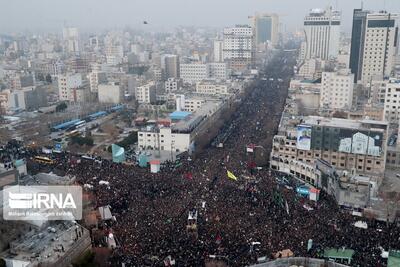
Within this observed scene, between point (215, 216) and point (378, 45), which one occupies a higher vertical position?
point (378, 45)

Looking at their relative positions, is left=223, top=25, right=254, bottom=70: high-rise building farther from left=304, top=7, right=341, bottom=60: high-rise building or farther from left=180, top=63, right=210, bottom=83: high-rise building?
left=180, top=63, right=210, bottom=83: high-rise building

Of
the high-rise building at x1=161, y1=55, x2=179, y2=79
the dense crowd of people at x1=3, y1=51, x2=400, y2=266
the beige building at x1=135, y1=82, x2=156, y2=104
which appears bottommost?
the dense crowd of people at x1=3, y1=51, x2=400, y2=266

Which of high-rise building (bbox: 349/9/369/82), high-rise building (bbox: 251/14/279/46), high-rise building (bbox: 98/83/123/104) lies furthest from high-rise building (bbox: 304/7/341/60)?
high-rise building (bbox: 98/83/123/104)

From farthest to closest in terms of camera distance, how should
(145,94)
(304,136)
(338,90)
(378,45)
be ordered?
(378,45), (145,94), (338,90), (304,136)

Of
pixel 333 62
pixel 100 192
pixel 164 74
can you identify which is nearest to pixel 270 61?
pixel 333 62

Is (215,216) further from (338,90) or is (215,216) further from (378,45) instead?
(378,45)

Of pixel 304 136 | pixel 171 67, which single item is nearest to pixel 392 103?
pixel 304 136

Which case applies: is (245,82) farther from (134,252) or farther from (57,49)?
(57,49)
